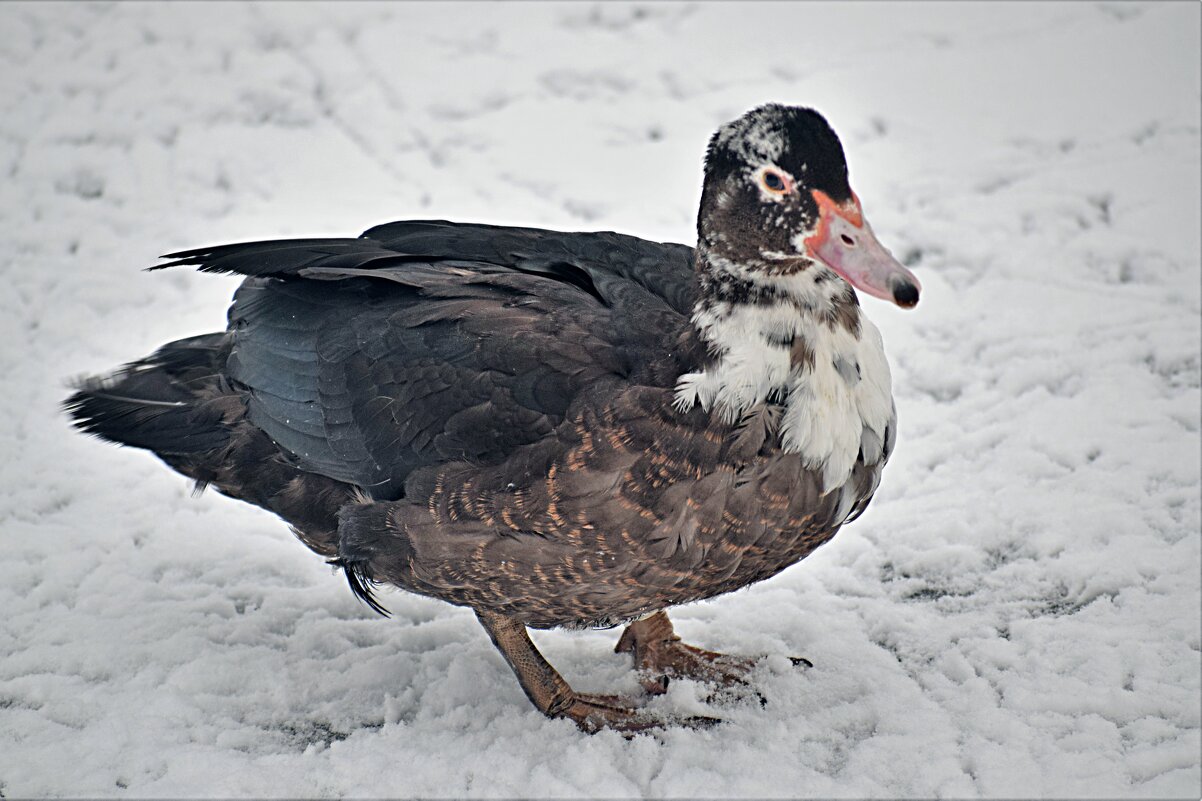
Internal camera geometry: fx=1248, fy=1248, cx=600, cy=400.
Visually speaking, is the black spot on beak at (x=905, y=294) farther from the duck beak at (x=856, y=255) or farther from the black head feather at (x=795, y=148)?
the black head feather at (x=795, y=148)

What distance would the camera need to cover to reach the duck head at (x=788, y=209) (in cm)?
305

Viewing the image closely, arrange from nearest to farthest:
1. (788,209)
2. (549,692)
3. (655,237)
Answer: (788,209)
(549,692)
(655,237)

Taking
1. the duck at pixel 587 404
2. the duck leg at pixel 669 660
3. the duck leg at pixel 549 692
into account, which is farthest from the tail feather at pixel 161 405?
the duck leg at pixel 669 660

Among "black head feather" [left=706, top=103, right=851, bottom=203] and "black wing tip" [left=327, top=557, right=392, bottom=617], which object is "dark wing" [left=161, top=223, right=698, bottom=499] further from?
"black head feather" [left=706, top=103, right=851, bottom=203]

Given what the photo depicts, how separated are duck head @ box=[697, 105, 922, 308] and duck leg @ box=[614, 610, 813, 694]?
1.17 metres

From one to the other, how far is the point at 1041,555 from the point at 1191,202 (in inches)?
97.3

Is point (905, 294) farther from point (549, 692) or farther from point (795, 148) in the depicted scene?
point (549, 692)

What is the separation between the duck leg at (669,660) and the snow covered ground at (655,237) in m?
0.10

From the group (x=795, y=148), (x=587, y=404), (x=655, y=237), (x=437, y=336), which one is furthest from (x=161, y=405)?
(x=655, y=237)

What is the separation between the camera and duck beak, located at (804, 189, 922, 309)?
2.97m

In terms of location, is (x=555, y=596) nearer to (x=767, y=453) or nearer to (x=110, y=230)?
(x=767, y=453)

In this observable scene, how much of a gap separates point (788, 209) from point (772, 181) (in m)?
0.09

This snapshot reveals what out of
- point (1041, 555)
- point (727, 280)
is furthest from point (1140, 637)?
point (727, 280)

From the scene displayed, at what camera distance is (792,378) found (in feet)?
→ 10.2
